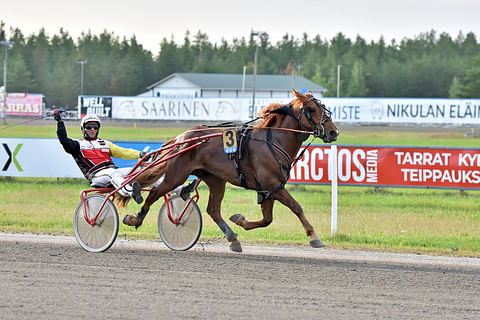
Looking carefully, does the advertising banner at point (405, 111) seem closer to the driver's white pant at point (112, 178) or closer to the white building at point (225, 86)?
the driver's white pant at point (112, 178)

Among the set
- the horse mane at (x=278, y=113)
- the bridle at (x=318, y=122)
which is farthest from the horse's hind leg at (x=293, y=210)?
the horse mane at (x=278, y=113)

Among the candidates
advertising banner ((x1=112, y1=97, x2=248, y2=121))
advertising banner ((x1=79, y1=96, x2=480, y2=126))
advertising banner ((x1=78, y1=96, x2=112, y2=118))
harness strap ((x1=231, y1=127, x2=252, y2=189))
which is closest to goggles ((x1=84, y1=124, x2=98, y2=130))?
harness strap ((x1=231, y1=127, x2=252, y2=189))

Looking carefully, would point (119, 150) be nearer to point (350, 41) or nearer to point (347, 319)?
point (347, 319)

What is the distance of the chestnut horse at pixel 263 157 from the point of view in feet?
25.2

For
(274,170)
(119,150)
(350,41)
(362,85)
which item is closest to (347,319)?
(274,170)

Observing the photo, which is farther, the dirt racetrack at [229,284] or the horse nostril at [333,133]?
the horse nostril at [333,133]

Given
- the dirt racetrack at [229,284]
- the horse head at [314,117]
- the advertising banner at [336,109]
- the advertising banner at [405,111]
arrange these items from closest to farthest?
the dirt racetrack at [229,284] → the horse head at [314,117] → the advertising banner at [405,111] → the advertising banner at [336,109]

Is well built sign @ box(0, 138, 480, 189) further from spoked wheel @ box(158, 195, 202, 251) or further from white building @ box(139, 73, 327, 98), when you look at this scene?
white building @ box(139, 73, 327, 98)

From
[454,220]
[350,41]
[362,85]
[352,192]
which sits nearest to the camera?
[454,220]

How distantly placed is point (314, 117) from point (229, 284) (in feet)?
7.85

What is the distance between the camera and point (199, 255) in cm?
776

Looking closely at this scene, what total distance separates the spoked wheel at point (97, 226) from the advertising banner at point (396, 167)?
5.74m

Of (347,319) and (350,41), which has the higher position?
(350,41)

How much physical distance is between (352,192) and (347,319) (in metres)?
10.1
